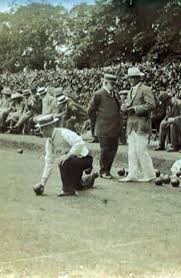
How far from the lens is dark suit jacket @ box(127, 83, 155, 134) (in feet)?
33.2

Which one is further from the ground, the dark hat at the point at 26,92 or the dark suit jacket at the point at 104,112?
the dark hat at the point at 26,92

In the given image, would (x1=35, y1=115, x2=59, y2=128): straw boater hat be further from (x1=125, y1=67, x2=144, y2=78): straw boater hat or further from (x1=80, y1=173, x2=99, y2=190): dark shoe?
(x1=125, y1=67, x2=144, y2=78): straw boater hat

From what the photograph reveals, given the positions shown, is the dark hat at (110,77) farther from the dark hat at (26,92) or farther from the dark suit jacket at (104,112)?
the dark hat at (26,92)

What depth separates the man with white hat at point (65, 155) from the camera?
8.70 m

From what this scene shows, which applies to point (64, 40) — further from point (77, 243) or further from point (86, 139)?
point (86, 139)

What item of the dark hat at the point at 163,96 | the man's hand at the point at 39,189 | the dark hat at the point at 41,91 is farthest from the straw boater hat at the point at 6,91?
the dark hat at the point at 163,96

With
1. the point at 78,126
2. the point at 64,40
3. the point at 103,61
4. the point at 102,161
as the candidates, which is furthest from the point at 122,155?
the point at 64,40

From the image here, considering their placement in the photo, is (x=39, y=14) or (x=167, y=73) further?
(x=167, y=73)

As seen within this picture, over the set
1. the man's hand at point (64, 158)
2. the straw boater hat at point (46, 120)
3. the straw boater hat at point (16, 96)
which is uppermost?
the straw boater hat at point (16, 96)

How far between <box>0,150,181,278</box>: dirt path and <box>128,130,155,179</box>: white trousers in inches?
15.8

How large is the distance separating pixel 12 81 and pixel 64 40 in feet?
2.52

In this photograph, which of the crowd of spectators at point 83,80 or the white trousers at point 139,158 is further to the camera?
the white trousers at point 139,158

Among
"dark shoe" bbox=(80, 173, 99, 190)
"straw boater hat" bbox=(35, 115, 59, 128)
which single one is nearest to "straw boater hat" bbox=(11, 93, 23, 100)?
"straw boater hat" bbox=(35, 115, 59, 128)

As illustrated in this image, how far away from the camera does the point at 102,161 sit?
34.3ft
